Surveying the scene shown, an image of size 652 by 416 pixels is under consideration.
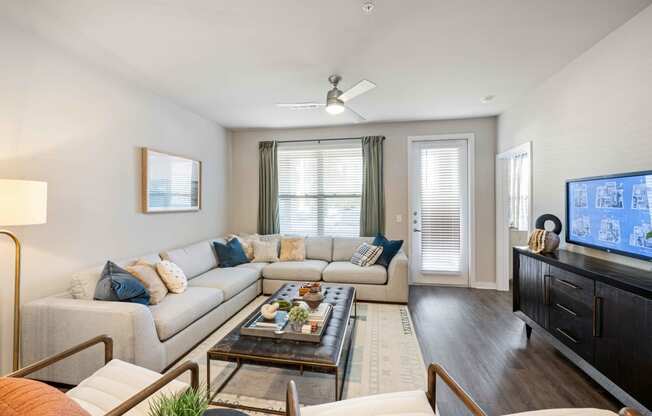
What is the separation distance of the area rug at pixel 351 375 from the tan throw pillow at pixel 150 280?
0.61m

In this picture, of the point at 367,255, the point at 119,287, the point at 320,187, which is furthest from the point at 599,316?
the point at 320,187

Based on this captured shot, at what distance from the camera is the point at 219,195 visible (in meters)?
5.14

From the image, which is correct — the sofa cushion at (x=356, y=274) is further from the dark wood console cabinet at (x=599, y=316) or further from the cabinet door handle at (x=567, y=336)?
the cabinet door handle at (x=567, y=336)

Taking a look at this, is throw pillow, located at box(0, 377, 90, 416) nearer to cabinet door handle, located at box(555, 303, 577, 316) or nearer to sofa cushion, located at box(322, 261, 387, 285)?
cabinet door handle, located at box(555, 303, 577, 316)

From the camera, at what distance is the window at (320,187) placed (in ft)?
16.7

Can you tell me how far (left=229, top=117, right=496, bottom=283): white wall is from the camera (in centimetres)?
465

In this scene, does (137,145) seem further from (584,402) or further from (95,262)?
(584,402)

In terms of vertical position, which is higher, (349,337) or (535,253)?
(535,253)

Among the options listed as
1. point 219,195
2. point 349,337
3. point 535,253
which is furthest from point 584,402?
point 219,195

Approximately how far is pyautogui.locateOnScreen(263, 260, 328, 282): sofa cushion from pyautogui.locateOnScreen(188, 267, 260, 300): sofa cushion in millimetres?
201

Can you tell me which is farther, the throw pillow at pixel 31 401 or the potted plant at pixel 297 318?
the potted plant at pixel 297 318

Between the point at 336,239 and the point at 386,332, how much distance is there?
78.3 inches

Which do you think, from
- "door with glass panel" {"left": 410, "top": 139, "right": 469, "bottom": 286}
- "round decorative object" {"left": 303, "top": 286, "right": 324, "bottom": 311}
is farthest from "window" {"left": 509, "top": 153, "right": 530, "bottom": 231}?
"round decorative object" {"left": 303, "top": 286, "right": 324, "bottom": 311}

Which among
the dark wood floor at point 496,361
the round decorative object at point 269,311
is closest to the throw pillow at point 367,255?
the dark wood floor at point 496,361
